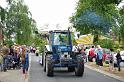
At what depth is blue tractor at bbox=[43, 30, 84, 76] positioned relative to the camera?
25.9 metres

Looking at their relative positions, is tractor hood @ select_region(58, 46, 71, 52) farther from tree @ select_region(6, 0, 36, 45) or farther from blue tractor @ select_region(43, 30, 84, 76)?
tree @ select_region(6, 0, 36, 45)

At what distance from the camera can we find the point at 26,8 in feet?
243

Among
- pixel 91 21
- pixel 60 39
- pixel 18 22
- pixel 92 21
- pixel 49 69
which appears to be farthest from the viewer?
pixel 18 22

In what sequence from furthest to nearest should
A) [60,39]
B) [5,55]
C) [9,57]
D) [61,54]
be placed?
1. [9,57]
2. [5,55]
3. [60,39]
4. [61,54]

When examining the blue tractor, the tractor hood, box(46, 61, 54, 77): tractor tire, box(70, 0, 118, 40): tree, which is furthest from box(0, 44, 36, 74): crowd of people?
box(70, 0, 118, 40): tree

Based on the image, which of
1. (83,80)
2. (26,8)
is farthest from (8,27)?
(83,80)

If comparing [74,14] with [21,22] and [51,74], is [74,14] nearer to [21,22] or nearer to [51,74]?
[21,22]

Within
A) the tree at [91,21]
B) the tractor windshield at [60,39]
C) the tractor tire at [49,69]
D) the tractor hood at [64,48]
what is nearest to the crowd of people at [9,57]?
the tractor windshield at [60,39]

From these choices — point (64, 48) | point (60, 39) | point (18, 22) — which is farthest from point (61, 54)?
point (18, 22)

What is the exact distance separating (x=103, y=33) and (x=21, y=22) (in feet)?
43.7

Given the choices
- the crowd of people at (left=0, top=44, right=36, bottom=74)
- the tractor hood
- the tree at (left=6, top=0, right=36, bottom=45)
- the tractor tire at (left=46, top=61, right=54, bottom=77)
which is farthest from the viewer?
the tree at (left=6, top=0, right=36, bottom=45)

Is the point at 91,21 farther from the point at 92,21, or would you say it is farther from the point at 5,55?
the point at 5,55

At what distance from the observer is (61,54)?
1047 inches

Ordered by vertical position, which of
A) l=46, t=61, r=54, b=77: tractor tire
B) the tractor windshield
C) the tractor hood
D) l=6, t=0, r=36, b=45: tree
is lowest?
l=46, t=61, r=54, b=77: tractor tire
